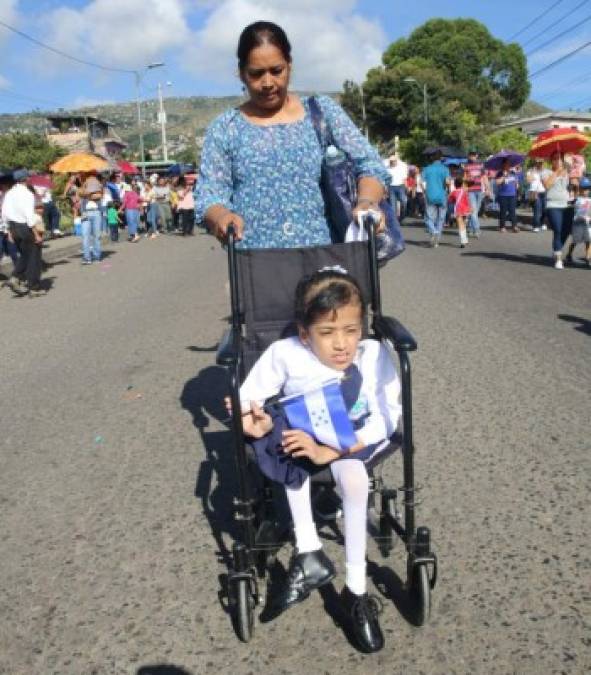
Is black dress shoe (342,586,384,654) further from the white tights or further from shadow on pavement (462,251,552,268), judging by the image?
shadow on pavement (462,251,552,268)

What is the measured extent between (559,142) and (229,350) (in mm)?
13074

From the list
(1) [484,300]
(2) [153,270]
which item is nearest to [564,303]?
(1) [484,300]

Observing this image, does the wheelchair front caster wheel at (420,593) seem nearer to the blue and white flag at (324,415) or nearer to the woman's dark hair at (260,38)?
the blue and white flag at (324,415)

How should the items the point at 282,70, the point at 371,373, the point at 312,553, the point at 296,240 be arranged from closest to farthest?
the point at 312,553 → the point at 371,373 → the point at 282,70 → the point at 296,240

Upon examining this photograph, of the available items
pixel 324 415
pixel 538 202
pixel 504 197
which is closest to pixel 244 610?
pixel 324 415

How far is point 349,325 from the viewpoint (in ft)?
8.58

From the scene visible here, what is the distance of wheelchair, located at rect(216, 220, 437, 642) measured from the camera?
8.00 ft

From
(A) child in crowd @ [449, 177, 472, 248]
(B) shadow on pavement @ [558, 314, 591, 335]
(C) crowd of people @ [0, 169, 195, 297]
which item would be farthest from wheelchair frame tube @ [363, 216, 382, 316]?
(A) child in crowd @ [449, 177, 472, 248]

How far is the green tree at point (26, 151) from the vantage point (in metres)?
60.2

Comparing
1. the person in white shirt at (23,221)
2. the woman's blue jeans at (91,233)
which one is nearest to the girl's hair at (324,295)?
the person in white shirt at (23,221)

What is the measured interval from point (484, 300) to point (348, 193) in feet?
19.7

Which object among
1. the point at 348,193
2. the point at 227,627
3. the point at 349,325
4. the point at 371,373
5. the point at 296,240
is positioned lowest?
the point at 227,627

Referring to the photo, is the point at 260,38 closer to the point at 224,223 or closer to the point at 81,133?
the point at 224,223

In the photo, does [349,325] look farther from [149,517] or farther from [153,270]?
[153,270]
